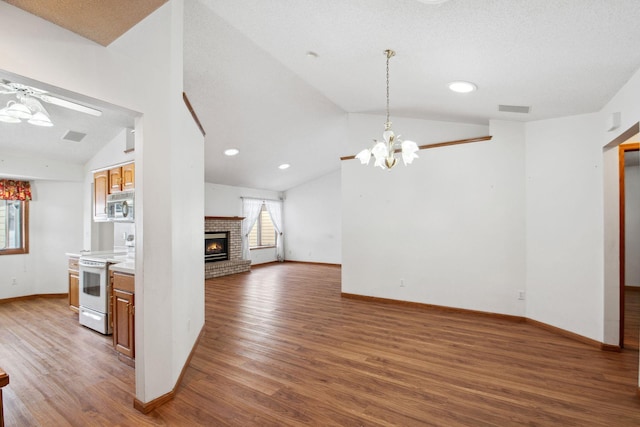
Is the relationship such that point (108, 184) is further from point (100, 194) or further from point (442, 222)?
point (442, 222)

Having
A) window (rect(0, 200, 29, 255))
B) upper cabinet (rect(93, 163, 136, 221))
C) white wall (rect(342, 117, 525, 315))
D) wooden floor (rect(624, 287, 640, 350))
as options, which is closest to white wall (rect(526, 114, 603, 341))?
white wall (rect(342, 117, 525, 315))

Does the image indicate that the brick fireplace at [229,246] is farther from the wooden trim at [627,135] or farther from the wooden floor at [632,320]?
the wooden trim at [627,135]

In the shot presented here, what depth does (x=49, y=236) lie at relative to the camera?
18.2ft

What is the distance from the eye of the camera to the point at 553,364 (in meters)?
2.93

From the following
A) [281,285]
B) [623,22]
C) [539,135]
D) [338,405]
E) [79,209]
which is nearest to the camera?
[623,22]

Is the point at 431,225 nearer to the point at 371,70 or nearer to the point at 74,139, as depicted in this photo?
the point at 371,70

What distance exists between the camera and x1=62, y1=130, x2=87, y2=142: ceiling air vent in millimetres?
4532

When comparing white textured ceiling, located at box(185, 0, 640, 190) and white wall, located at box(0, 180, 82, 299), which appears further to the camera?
white wall, located at box(0, 180, 82, 299)

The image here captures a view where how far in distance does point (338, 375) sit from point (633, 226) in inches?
263

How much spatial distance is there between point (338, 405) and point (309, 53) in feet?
10.7

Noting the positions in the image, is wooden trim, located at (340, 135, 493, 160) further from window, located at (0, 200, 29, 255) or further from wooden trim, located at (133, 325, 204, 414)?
window, located at (0, 200, 29, 255)

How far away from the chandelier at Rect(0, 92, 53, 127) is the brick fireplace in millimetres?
4967

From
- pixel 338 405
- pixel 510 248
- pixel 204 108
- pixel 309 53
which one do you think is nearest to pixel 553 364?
pixel 510 248

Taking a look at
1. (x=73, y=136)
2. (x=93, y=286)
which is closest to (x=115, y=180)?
(x=73, y=136)
